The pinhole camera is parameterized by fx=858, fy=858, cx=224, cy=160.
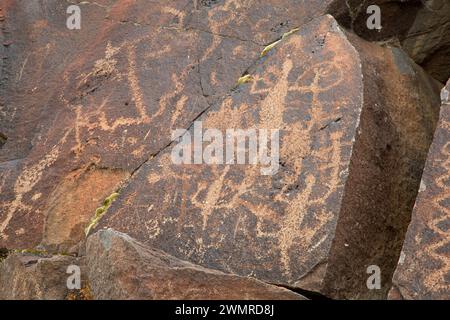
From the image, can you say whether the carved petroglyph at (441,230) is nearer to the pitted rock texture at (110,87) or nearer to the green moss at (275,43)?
the green moss at (275,43)

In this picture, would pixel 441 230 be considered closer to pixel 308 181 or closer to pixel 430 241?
pixel 430 241

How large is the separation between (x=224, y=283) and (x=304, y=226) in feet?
1.99

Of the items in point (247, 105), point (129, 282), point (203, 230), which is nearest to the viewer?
point (129, 282)

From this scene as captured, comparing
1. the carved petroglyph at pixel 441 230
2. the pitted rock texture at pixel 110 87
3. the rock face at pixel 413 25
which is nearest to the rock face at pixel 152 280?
the carved petroglyph at pixel 441 230

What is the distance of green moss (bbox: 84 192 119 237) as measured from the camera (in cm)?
439

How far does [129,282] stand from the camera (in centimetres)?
338

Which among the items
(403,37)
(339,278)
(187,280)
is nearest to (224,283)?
→ (187,280)

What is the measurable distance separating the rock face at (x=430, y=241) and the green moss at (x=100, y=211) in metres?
1.57

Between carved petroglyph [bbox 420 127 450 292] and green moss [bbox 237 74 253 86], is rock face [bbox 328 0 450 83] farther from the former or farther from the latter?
carved petroglyph [bbox 420 127 450 292]

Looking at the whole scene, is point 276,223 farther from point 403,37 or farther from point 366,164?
point 403,37

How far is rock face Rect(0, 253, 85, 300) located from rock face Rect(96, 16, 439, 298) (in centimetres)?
60

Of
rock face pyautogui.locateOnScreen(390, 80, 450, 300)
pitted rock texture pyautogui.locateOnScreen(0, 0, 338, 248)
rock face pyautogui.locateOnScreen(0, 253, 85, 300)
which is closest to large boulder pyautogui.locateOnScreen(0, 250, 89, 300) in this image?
rock face pyautogui.locateOnScreen(0, 253, 85, 300)

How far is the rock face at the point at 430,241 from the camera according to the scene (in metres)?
3.53

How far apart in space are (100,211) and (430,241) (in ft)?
5.68
